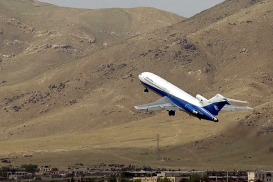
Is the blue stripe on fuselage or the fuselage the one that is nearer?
the blue stripe on fuselage

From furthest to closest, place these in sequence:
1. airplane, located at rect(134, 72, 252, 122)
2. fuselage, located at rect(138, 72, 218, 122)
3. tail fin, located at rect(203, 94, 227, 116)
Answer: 1. fuselage, located at rect(138, 72, 218, 122)
2. airplane, located at rect(134, 72, 252, 122)
3. tail fin, located at rect(203, 94, 227, 116)

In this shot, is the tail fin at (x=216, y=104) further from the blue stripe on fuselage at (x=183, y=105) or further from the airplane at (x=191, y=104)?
the blue stripe on fuselage at (x=183, y=105)

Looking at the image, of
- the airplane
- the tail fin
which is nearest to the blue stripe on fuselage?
A: the airplane

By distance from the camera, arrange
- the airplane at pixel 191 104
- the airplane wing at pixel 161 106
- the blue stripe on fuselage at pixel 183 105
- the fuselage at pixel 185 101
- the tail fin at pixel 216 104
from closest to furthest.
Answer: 1. the tail fin at pixel 216 104
2. the airplane at pixel 191 104
3. the blue stripe on fuselage at pixel 183 105
4. the fuselage at pixel 185 101
5. the airplane wing at pixel 161 106

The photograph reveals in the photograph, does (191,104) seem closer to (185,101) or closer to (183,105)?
(185,101)

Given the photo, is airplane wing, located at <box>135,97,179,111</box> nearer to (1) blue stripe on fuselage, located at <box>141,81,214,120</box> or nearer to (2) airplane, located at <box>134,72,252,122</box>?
(2) airplane, located at <box>134,72,252,122</box>

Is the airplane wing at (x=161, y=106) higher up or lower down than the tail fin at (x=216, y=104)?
higher up

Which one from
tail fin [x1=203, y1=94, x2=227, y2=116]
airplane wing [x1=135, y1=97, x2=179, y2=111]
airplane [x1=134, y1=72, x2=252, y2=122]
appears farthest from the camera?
airplane wing [x1=135, y1=97, x2=179, y2=111]

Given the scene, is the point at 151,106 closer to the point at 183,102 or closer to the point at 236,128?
the point at 183,102

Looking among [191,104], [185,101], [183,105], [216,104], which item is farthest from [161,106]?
[216,104]

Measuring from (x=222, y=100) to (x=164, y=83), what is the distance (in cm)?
2478

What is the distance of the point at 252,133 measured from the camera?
19638cm

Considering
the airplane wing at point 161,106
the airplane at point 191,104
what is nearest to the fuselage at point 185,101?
the airplane at point 191,104

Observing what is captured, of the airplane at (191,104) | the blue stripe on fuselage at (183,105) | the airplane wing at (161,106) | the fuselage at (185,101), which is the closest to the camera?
the airplane at (191,104)
